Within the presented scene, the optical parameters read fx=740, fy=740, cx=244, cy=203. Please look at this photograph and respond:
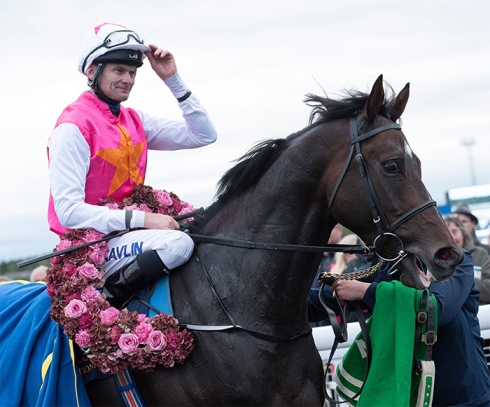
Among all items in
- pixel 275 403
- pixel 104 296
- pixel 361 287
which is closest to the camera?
pixel 275 403

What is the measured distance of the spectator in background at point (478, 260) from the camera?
24.1ft

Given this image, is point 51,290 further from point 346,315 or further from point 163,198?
point 346,315

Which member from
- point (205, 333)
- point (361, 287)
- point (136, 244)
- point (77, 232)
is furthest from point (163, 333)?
point (361, 287)

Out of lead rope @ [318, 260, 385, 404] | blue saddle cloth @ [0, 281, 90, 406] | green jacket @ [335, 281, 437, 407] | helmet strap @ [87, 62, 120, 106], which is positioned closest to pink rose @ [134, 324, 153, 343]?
blue saddle cloth @ [0, 281, 90, 406]

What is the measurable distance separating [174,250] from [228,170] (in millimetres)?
526

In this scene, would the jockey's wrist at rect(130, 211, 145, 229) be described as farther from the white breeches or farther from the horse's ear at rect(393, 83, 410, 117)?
the horse's ear at rect(393, 83, 410, 117)

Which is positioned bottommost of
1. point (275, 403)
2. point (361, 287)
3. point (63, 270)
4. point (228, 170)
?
point (275, 403)

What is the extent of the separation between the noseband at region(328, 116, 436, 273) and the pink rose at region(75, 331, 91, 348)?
135cm

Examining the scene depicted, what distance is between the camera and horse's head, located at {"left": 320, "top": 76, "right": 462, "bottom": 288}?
11.0ft

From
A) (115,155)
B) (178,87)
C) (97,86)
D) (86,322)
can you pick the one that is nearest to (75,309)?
(86,322)

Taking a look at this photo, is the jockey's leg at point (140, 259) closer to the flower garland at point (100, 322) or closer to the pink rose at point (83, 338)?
the flower garland at point (100, 322)

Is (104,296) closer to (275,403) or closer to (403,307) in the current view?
(275,403)

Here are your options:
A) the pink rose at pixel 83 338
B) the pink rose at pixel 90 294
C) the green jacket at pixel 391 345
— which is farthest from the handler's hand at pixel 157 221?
the green jacket at pixel 391 345

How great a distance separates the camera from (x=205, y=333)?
366 centimetres
